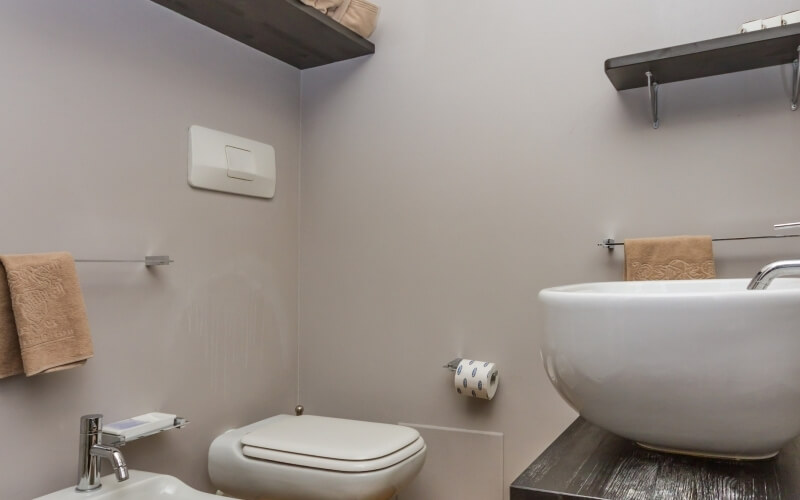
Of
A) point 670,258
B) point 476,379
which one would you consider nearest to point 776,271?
point 670,258

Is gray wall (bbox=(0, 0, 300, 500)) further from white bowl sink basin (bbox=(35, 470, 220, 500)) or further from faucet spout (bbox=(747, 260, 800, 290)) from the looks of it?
faucet spout (bbox=(747, 260, 800, 290))

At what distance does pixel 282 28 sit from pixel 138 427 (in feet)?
4.10

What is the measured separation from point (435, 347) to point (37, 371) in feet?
3.68

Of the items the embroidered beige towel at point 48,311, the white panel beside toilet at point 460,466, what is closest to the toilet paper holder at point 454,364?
the white panel beside toilet at point 460,466

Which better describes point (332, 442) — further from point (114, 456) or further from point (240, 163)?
point (240, 163)

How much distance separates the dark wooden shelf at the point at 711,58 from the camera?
134cm

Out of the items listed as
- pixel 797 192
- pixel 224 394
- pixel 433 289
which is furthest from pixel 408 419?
pixel 797 192

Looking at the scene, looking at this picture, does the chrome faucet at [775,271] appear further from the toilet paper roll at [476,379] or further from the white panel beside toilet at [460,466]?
the white panel beside toilet at [460,466]

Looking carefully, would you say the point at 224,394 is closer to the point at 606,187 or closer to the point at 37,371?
the point at 37,371

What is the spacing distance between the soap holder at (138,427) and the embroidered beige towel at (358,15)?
4.33ft

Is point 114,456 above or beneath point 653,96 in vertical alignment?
beneath

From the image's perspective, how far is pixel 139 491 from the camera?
1.37 m

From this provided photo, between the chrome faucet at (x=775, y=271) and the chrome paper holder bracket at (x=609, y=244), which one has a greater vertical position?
the chrome paper holder bracket at (x=609, y=244)

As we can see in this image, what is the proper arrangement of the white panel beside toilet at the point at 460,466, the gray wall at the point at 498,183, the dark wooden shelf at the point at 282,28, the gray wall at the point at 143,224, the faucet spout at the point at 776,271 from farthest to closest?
1. the white panel beside toilet at the point at 460,466
2. the dark wooden shelf at the point at 282,28
3. the gray wall at the point at 498,183
4. the gray wall at the point at 143,224
5. the faucet spout at the point at 776,271
